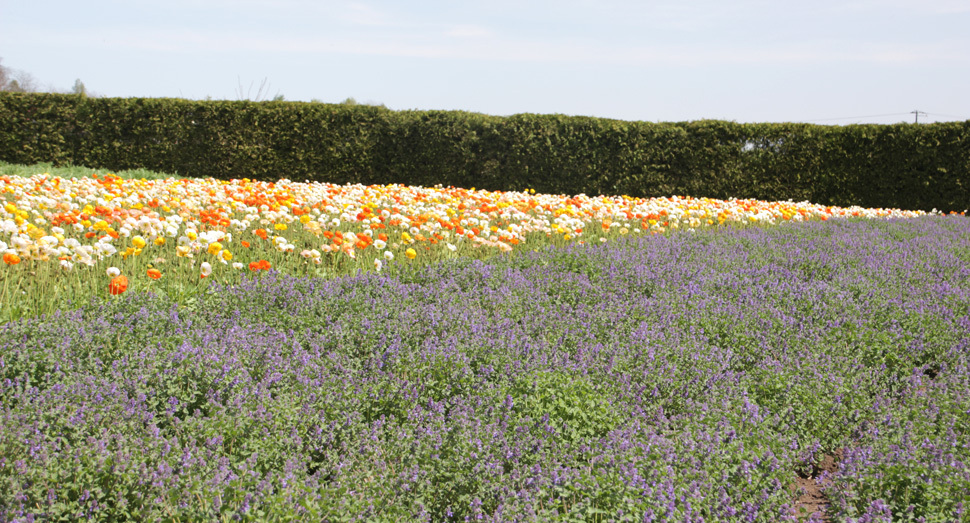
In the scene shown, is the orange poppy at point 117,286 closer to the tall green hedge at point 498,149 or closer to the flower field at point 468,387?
the flower field at point 468,387

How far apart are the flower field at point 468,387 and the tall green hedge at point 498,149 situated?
9.69 m

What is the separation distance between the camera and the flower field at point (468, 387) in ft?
8.13

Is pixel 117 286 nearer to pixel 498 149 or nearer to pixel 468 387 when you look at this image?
pixel 468 387

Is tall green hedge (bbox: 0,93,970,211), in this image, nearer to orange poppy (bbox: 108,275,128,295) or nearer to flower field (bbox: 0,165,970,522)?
flower field (bbox: 0,165,970,522)

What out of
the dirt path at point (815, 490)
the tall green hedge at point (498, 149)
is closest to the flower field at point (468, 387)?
the dirt path at point (815, 490)

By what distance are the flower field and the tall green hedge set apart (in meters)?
9.69

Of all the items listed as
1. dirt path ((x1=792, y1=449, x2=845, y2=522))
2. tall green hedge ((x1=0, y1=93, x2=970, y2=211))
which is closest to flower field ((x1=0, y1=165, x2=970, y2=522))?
dirt path ((x1=792, y1=449, x2=845, y2=522))

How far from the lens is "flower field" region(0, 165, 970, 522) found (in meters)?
2.48

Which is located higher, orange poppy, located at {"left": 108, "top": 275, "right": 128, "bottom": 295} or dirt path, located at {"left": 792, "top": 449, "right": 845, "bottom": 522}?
orange poppy, located at {"left": 108, "top": 275, "right": 128, "bottom": 295}

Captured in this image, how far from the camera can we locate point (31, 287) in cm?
474

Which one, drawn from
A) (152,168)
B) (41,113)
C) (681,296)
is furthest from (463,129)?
(681,296)

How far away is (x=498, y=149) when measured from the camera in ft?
52.8

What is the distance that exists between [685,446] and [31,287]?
433 cm

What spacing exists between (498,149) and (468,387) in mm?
13147
